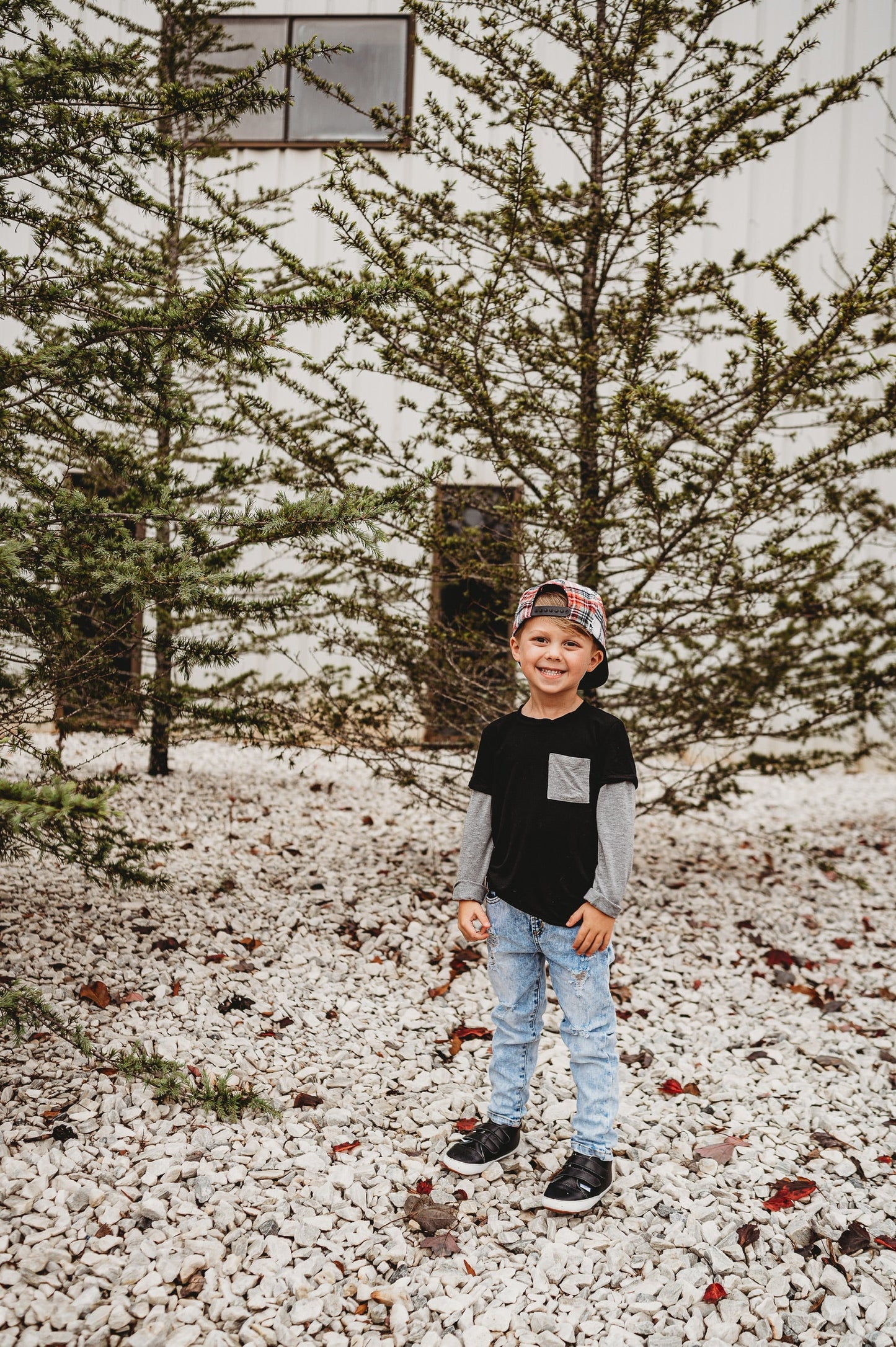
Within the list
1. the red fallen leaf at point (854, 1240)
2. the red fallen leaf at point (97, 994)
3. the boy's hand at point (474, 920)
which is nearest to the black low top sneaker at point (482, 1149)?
the boy's hand at point (474, 920)

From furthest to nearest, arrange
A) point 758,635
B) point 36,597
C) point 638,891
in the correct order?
point 638,891 < point 758,635 < point 36,597

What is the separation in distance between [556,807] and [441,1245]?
3.54 feet

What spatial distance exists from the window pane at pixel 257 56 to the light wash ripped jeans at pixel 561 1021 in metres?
8.27

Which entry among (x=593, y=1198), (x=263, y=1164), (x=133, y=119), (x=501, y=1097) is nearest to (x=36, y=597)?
(x=133, y=119)

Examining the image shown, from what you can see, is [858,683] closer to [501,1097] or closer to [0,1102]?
[501,1097]

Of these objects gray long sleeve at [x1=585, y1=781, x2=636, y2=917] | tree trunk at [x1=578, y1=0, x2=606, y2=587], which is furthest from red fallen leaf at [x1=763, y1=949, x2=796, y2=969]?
gray long sleeve at [x1=585, y1=781, x2=636, y2=917]

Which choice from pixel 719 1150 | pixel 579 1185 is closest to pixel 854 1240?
pixel 719 1150

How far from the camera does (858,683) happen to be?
4355mm

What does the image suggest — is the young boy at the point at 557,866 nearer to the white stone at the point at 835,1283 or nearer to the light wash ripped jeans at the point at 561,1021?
the light wash ripped jeans at the point at 561,1021

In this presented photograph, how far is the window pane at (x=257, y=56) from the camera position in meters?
8.09

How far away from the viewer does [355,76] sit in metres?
8.07

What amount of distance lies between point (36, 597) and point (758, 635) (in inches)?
122

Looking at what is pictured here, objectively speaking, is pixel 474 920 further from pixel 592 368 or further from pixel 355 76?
pixel 355 76

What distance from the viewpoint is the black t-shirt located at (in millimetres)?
2195
